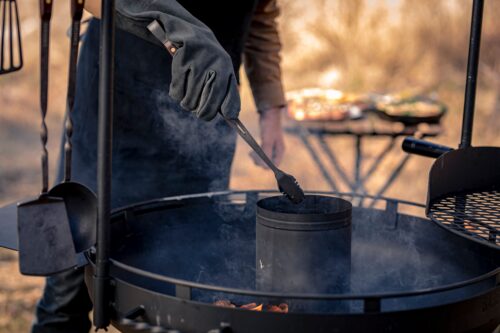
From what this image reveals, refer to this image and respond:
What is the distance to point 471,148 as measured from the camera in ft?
4.40

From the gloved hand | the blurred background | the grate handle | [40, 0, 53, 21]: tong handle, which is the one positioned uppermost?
the blurred background

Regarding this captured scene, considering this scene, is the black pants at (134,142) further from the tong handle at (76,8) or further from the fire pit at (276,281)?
the tong handle at (76,8)

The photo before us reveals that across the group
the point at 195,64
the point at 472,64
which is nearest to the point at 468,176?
the point at 472,64

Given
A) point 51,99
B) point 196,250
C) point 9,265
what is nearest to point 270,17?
point 196,250

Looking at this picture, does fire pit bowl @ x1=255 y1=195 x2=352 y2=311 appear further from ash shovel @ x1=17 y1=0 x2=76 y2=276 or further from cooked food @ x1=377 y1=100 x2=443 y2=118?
cooked food @ x1=377 y1=100 x2=443 y2=118

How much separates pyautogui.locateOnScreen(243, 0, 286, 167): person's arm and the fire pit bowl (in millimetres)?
939

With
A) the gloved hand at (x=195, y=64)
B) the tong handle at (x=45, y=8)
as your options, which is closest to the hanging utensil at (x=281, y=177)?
the gloved hand at (x=195, y=64)

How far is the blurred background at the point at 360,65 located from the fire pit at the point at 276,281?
13.0ft

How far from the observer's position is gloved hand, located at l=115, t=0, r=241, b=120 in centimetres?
106

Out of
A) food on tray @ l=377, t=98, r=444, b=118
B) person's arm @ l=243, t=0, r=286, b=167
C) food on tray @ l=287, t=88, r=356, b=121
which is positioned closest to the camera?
person's arm @ l=243, t=0, r=286, b=167

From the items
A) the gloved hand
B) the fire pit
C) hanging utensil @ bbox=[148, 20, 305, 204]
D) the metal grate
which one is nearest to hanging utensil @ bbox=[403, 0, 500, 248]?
the metal grate

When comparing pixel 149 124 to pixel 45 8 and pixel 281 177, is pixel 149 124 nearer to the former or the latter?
pixel 281 177

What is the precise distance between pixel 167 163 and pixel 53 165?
375cm

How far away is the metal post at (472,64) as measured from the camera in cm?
133
